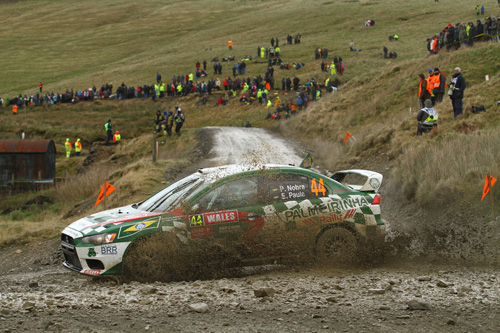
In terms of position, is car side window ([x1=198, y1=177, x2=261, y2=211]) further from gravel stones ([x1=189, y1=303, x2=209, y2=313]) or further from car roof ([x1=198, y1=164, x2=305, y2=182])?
gravel stones ([x1=189, y1=303, x2=209, y2=313])

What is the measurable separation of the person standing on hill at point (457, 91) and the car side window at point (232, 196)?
1056 cm

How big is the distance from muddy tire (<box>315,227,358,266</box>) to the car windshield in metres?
2.02

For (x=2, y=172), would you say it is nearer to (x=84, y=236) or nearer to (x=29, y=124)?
(x=29, y=124)

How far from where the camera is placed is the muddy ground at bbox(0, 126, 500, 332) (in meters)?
5.12

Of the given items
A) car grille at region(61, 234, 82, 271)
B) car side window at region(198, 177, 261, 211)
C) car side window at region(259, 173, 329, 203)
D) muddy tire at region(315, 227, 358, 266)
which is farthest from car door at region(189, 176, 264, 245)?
car grille at region(61, 234, 82, 271)

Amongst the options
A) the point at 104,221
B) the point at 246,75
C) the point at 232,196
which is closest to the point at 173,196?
the point at 232,196

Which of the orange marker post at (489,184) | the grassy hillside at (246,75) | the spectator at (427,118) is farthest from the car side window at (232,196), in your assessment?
the spectator at (427,118)

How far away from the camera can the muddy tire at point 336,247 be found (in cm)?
757

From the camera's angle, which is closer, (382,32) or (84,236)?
(84,236)

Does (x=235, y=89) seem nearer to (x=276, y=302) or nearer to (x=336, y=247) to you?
(x=336, y=247)

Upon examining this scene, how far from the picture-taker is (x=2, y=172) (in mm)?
23859

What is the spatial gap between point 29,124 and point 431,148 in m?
32.5

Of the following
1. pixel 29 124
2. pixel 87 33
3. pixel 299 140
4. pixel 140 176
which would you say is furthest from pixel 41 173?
pixel 87 33

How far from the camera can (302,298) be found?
234 inches
